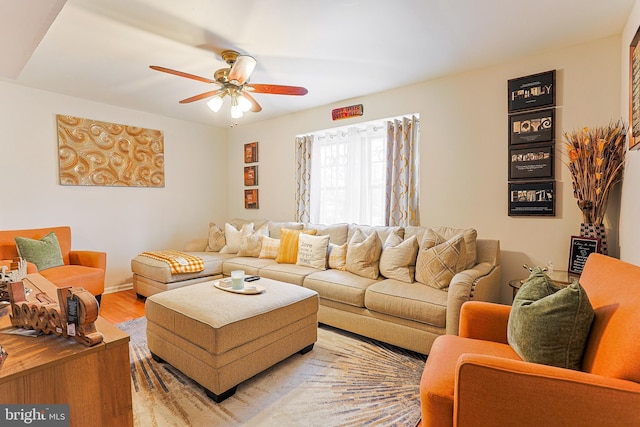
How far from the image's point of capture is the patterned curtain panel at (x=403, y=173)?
3.52 metres

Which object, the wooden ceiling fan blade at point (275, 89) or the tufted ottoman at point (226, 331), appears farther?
the wooden ceiling fan blade at point (275, 89)

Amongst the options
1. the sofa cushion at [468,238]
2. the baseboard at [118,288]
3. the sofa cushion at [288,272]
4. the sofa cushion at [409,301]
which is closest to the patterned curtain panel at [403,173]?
the sofa cushion at [468,238]

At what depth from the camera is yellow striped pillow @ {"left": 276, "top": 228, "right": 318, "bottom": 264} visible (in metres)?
3.70

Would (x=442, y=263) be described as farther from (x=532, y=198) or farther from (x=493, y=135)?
(x=493, y=135)

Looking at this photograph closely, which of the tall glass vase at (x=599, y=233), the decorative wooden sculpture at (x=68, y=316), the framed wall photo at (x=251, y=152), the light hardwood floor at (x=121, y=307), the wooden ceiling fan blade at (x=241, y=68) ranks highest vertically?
the wooden ceiling fan blade at (x=241, y=68)

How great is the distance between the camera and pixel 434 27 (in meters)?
2.26

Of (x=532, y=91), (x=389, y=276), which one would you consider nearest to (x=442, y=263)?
(x=389, y=276)

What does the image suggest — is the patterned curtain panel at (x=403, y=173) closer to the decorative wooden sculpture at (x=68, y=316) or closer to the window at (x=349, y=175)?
the window at (x=349, y=175)

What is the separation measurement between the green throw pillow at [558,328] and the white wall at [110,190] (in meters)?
4.68

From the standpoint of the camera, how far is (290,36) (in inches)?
94.0

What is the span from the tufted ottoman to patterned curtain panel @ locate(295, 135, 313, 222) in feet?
6.85

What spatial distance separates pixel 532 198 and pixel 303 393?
8.19ft

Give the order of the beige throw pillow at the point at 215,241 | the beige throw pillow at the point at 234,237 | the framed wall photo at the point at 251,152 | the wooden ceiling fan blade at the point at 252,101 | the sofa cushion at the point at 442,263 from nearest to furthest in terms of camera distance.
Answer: the sofa cushion at the point at 442,263, the wooden ceiling fan blade at the point at 252,101, the beige throw pillow at the point at 234,237, the beige throw pillow at the point at 215,241, the framed wall photo at the point at 251,152

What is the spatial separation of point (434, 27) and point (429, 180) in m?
1.55
